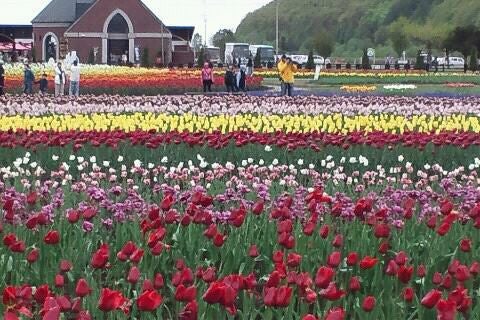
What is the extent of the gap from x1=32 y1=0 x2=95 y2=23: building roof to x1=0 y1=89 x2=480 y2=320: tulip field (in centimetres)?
6185

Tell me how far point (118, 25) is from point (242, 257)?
61636mm

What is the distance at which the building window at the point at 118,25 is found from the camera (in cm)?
6494

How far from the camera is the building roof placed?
6981 cm

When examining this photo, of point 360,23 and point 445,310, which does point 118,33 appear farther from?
point 445,310

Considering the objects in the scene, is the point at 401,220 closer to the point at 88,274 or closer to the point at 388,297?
the point at 388,297

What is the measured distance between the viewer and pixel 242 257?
15.5 feet

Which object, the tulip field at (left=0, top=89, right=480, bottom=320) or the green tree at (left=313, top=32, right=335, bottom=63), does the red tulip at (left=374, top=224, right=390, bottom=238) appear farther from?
the green tree at (left=313, top=32, right=335, bottom=63)

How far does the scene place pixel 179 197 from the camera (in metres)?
5.77

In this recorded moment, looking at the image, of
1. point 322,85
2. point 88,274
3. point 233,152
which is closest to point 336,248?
point 88,274

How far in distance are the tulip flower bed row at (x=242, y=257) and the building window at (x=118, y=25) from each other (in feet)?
196

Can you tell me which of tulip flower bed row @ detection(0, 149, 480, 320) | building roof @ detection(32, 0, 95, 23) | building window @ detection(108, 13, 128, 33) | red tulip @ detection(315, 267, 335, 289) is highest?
building roof @ detection(32, 0, 95, 23)

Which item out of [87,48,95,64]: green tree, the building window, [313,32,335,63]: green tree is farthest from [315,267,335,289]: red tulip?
[313,32,335,63]: green tree

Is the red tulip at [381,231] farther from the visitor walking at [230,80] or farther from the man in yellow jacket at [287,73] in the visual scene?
the visitor walking at [230,80]

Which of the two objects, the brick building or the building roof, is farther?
the building roof
